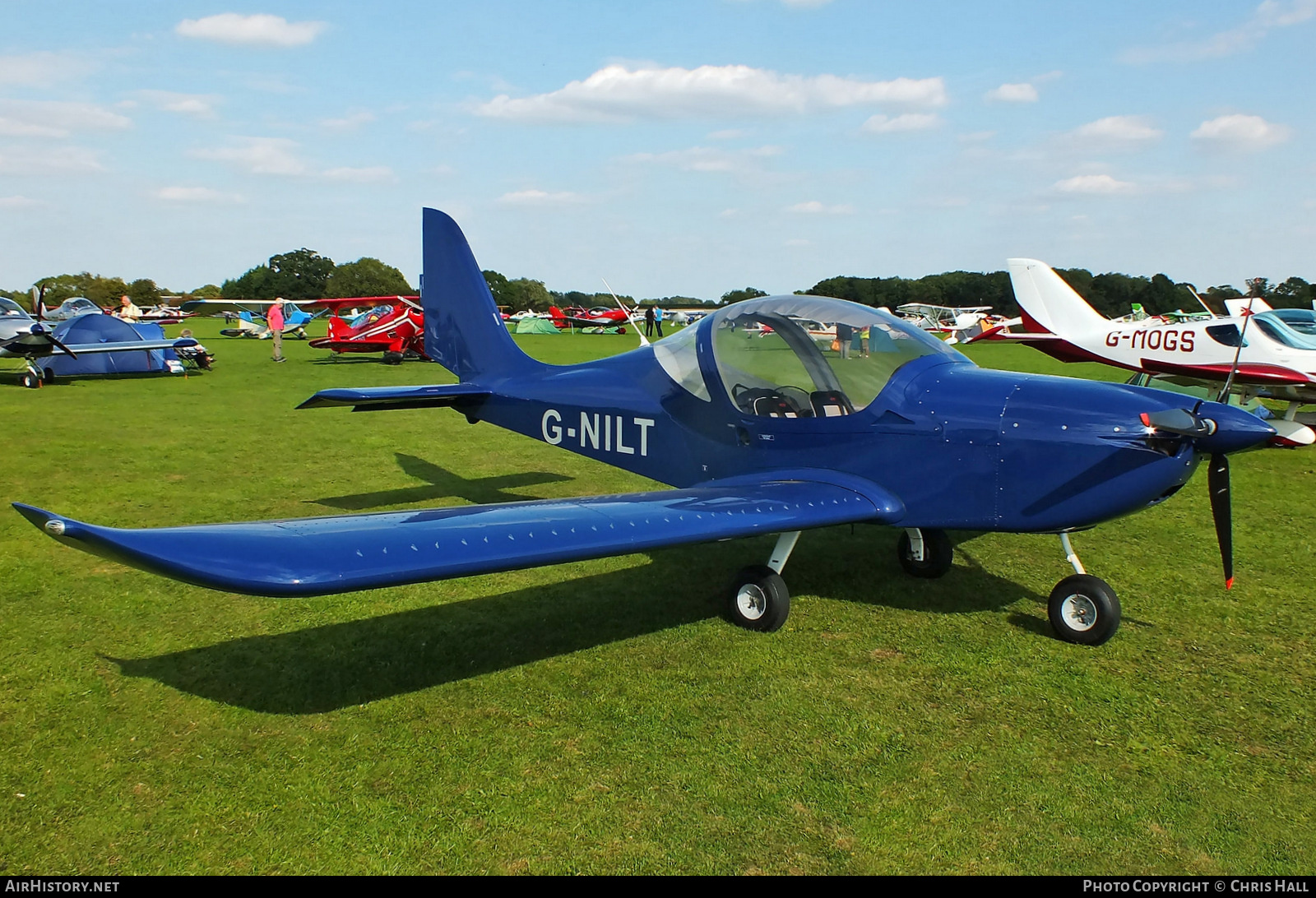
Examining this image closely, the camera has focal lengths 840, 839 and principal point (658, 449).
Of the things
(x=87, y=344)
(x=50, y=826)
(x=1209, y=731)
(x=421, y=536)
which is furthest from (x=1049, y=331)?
(x=87, y=344)

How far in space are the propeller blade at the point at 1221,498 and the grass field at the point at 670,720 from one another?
614 mm

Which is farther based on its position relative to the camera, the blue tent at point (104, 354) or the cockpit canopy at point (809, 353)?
the blue tent at point (104, 354)

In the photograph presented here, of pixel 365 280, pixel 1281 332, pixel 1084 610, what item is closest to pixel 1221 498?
pixel 1084 610

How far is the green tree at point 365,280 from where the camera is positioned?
104 meters

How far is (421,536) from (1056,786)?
→ 2716 millimetres

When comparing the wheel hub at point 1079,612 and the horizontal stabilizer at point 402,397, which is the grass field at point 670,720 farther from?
the horizontal stabilizer at point 402,397

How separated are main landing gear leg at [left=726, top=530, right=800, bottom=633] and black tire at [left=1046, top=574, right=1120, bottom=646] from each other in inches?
58.9

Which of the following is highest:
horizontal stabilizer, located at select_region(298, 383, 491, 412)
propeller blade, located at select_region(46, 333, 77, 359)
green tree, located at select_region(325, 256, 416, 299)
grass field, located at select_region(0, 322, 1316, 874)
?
green tree, located at select_region(325, 256, 416, 299)

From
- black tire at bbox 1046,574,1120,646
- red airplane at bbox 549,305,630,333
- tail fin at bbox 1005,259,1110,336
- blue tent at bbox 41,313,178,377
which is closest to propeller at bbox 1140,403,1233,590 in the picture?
black tire at bbox 1046,574,1120,646

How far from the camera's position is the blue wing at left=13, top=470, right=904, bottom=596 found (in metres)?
2.94

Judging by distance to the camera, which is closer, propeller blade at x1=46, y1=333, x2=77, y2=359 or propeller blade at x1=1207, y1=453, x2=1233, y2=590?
propeller blade at x1=1207, y1=453, x2=1233, y2=590

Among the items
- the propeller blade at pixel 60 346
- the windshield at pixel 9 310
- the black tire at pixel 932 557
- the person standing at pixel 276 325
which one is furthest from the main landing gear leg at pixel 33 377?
the black tire at pixel 932 557

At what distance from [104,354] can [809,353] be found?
18.1m

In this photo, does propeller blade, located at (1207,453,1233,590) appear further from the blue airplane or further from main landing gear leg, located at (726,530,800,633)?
main landing gear leg, located at (726,530,800,633)
